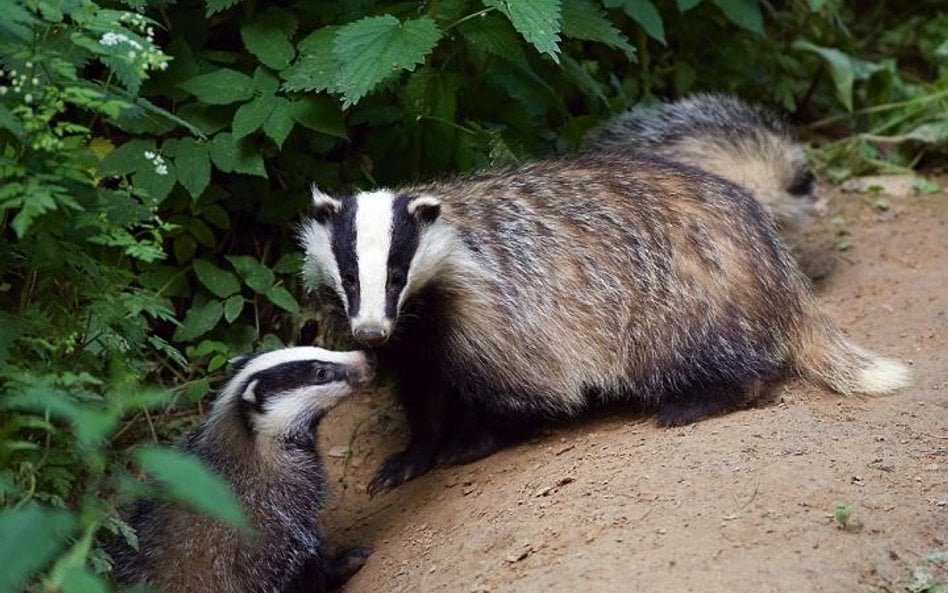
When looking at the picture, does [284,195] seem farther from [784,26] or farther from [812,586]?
[784,26]

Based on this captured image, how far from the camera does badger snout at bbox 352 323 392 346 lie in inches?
178

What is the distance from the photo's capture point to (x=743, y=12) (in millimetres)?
6875

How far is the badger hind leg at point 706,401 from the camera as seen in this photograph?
517cm

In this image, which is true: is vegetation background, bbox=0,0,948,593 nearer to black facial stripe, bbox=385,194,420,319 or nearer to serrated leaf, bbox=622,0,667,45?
serrated leaf, bbox=622,0,667,45

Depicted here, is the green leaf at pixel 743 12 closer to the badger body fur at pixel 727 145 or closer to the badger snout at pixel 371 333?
the badger body fur at pixel 727 145

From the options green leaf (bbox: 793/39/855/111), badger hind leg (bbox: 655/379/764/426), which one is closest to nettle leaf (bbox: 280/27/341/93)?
badger hind leg (bbox: 655/379/764/426)

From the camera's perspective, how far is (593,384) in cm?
528

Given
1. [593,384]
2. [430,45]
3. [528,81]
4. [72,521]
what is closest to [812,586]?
[593,384]

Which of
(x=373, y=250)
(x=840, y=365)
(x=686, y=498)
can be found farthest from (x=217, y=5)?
(x=840, y=365)

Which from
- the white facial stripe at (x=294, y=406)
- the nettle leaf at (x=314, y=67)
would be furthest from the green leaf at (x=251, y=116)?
the white facial stripe at (x=294, y=406)

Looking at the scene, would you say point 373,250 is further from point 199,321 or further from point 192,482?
point 192,482

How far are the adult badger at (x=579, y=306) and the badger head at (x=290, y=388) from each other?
9.1 inches

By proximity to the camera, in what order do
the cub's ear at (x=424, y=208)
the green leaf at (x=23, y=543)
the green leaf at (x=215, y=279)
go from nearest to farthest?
the green leaf at (x=23, y=543) → the cub's ear at (x=424, y=208) → the green leaf at (x=215, y=279)

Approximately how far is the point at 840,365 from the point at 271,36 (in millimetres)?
2707
